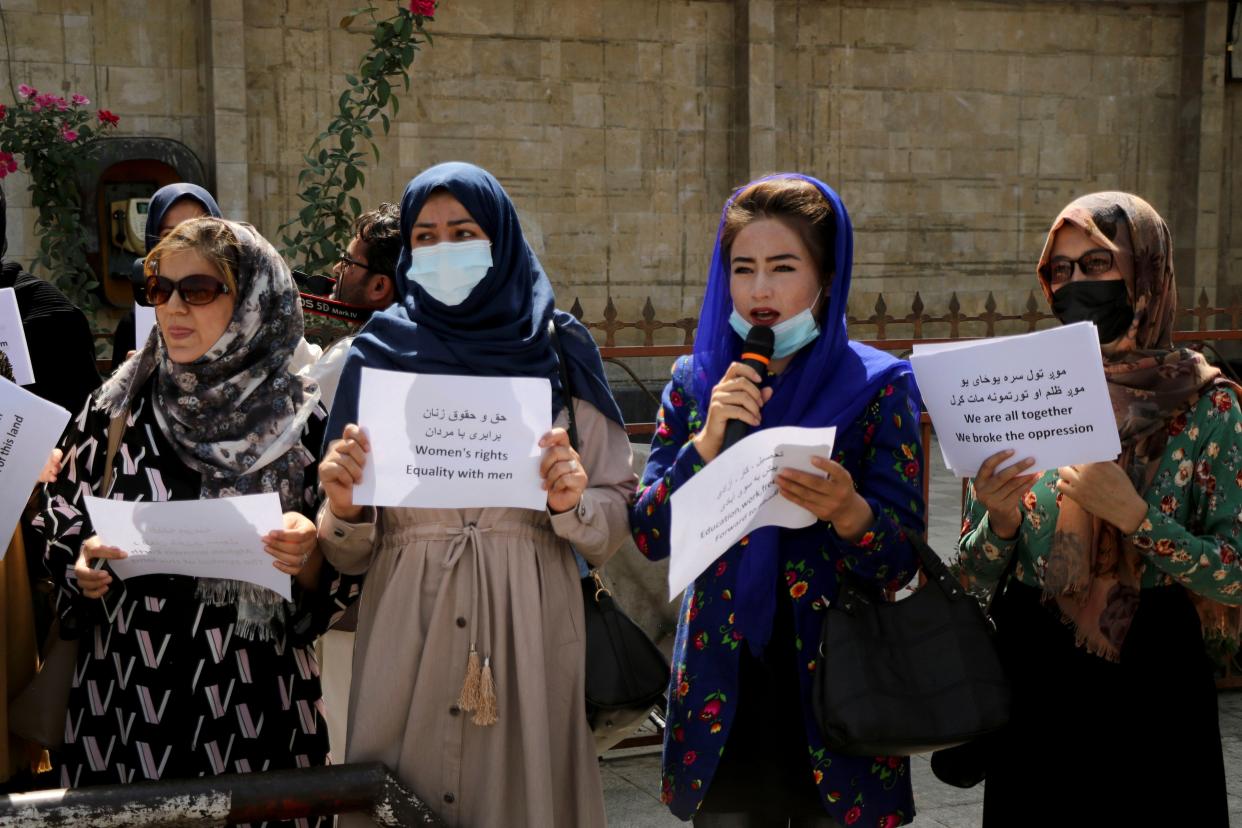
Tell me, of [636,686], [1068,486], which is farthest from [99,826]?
[1068,486]

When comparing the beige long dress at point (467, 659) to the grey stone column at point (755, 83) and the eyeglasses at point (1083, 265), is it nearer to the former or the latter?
the eyeglasses at point (1083, 265)

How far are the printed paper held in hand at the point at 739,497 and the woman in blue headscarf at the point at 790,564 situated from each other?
10 centimetres

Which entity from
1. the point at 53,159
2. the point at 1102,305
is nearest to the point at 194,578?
the point at 1102,305

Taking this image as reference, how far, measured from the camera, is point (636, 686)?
2668 mm

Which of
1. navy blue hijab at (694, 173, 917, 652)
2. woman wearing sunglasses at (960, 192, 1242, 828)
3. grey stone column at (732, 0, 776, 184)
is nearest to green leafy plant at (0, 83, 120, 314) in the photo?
grey stone column at (732, 0, 776, 184)

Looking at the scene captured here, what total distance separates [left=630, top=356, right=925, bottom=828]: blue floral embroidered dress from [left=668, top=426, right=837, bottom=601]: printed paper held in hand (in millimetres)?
141

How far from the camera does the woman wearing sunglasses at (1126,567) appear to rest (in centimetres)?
256

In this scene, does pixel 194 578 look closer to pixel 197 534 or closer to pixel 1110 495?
pixel 197 534

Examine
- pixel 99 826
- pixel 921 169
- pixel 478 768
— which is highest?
pixel 921 169

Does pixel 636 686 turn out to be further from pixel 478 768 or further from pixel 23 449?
pixel 23 449

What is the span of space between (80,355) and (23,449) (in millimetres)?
1310

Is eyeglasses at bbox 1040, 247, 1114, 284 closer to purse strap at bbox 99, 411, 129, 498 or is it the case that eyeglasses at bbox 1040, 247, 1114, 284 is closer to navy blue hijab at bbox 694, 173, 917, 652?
navy blue hijab at bbox 694, 173, 917, 652

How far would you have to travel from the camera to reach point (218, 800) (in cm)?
207

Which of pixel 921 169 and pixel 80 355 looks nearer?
pixel 80 355
